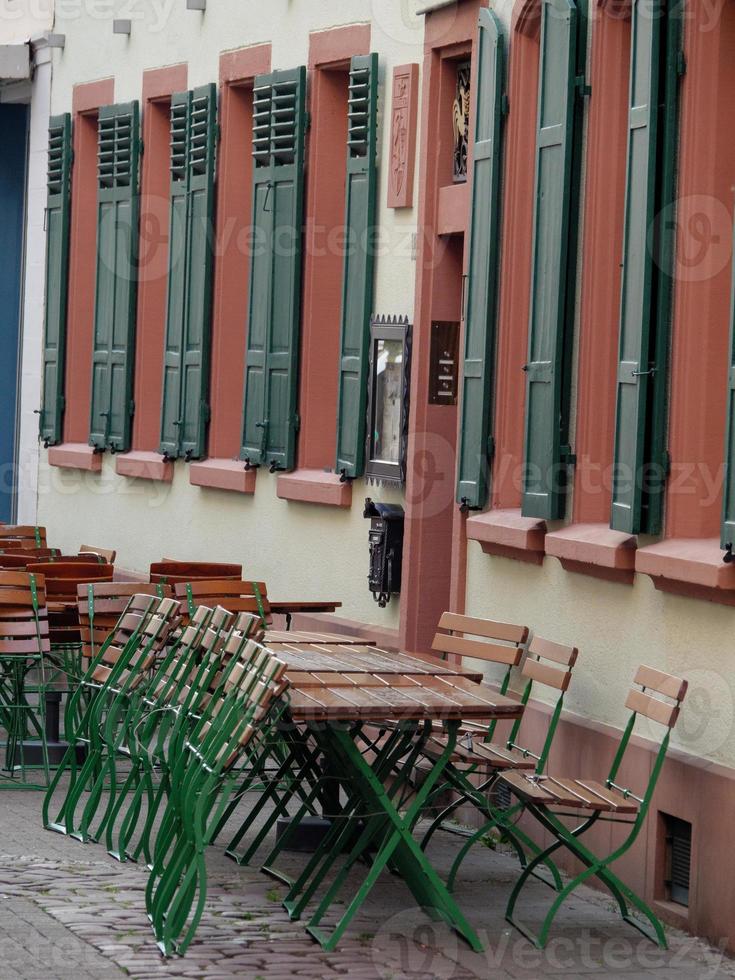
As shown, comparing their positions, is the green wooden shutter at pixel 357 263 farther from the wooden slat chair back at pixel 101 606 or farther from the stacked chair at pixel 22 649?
the stacked chair at pixel 22 649

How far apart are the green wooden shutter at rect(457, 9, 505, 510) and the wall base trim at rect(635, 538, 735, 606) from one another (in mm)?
1932

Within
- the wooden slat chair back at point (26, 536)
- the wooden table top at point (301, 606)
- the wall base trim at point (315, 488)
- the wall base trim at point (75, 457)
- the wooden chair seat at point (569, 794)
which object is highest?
the wall base trim at point (75, 457)

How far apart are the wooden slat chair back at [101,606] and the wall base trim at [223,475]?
8.57 ft

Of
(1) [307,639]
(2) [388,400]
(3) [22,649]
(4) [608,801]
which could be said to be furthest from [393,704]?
(2) [388,400]

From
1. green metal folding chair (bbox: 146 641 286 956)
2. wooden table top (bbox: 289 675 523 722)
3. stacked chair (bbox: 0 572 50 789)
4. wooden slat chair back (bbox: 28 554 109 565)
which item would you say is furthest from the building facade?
stacked chair (bbox: 0 572 50 789)

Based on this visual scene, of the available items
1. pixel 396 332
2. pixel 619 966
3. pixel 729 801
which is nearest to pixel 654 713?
pixel 729 801

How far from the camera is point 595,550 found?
27.6ft

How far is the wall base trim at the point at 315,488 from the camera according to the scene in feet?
37.8

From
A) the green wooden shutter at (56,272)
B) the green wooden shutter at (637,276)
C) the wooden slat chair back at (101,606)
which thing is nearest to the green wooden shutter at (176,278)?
the green wooden shutter at (56,272)

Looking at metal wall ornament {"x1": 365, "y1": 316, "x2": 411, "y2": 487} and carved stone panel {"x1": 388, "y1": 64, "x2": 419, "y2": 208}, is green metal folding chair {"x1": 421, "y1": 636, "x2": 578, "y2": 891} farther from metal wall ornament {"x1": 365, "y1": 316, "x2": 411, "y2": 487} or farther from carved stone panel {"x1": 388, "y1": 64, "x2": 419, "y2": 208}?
carved stone panel {"x1": 388, "y1": 64, "x2": 419, "y2": 208}

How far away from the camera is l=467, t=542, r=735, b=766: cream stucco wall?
7.52 metres

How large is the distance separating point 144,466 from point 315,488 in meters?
2.98

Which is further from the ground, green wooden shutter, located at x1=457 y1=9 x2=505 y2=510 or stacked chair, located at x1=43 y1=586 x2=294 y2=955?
green wooden shutter, located at x1=457 y1=9 x2=505 y2=510

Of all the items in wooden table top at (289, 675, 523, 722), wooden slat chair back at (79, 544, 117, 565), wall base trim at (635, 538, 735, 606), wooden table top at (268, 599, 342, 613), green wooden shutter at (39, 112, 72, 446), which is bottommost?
wooden table top at (289, 675, 523, 722)
